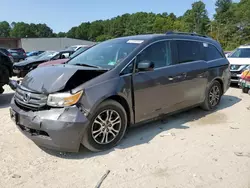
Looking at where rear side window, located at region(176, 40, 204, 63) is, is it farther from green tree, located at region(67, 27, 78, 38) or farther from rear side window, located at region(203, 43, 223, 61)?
green tree, located at region(67, 27, 78, 38)

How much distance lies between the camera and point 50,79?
3545 mm

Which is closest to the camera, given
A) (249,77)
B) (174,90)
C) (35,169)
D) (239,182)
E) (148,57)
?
(239,182)

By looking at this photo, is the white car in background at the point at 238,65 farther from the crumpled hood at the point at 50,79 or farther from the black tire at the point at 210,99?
the crumpled hood at the point at 50,79

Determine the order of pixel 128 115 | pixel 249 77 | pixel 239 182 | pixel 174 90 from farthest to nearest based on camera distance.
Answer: pixel 249 77 < pixel 174 90 < pixel 128 115 < pixel 239 182

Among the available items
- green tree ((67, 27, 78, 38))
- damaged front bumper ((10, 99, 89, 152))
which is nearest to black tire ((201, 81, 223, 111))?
damaged front bumper ((10, 99, 89, 152))

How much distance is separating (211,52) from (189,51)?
3.23 feet

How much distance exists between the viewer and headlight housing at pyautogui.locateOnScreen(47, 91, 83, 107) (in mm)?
3305

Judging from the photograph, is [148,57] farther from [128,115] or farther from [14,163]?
[14,163]

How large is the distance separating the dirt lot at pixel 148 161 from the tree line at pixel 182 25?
2.32 m

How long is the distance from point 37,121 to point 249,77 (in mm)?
6255

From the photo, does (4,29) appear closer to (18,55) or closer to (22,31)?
(22,31)

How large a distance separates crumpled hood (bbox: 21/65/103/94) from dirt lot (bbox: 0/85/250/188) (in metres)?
0.94

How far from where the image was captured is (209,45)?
19.0ft

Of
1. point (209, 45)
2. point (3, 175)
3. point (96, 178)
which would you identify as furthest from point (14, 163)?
point (209, 45)
